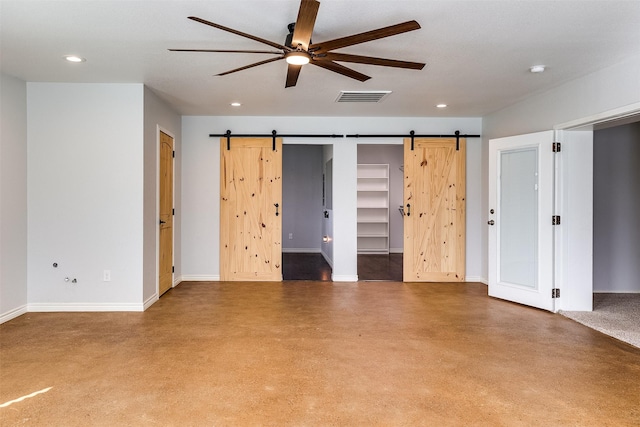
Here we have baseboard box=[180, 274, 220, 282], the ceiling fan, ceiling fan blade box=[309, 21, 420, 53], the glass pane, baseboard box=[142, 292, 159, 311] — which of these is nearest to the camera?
the ceiling fan

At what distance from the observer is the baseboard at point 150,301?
4.12m

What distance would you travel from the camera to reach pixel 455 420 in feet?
6.63

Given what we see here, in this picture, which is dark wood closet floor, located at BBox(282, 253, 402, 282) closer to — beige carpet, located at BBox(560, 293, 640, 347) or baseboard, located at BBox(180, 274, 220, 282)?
baseboard, located at BBox(180, 274, 220, 282)

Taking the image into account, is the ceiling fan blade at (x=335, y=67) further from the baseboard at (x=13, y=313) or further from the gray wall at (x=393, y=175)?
the gray wall at (x=393, y=175)

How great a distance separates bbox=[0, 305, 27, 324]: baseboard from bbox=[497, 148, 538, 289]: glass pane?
5.17 metres

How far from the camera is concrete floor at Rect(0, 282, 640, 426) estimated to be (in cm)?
Result: 209

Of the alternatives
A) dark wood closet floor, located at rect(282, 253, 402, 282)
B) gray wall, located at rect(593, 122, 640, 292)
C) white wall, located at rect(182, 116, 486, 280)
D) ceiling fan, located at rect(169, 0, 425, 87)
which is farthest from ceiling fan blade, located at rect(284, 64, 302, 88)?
gray wall, located at rect(593, 122, 640, 292)

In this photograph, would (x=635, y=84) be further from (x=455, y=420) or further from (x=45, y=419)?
(x=45, y=419)

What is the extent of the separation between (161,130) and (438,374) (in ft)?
13.0

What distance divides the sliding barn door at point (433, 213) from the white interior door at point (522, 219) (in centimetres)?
93

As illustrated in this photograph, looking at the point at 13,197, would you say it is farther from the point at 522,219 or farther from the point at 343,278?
the point at 522,219

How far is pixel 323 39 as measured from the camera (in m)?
2.90

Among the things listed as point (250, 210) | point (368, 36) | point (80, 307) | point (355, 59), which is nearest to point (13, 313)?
point (80, 307)

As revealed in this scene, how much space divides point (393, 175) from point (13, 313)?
7.18 m
